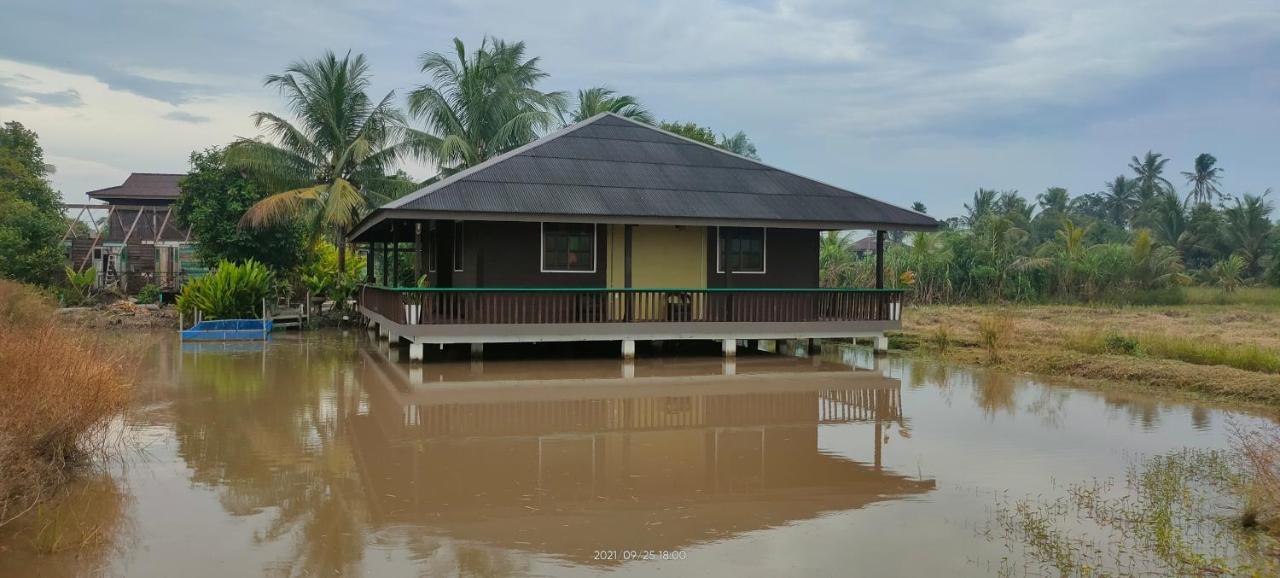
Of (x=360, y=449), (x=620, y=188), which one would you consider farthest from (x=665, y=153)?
(x=360, y=449)

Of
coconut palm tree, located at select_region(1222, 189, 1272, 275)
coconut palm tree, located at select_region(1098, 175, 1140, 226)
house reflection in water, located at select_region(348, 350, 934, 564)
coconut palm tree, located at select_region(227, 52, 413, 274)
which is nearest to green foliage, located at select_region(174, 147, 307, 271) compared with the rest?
coconut palm tree, located at select_region(227, 52, 413, 274)

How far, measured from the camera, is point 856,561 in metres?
5.46

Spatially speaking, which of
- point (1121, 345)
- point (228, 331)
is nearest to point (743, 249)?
Result: point (1121, 345)

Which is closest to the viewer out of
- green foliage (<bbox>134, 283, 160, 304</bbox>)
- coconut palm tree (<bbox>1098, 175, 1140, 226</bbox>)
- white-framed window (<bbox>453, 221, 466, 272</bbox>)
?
white-framed window (<bbox>453, 221, 466, 272</bbox>)

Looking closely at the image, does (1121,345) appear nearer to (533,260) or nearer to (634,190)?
(634,190)

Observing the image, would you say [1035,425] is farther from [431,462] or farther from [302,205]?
[302,205]

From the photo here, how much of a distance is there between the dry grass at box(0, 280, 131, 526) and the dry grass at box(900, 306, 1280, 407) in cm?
1249

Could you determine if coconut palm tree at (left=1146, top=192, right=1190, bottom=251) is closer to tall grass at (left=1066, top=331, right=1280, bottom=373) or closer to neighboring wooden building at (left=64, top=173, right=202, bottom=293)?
tall grass at (left=1066, top=331, right=1280, bottom=373)

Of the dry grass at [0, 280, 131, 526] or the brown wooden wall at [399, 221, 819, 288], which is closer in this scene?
the dry grass at [0, 280, 131, 526]

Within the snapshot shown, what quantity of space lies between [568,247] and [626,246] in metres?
1.67

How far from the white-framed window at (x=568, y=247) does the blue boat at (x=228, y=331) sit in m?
7.19

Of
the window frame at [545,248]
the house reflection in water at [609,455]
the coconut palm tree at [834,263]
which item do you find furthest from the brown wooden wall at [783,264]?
the coconut palm tree at [834,263]

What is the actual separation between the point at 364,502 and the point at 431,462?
56.3 inches

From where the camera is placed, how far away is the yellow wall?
57.4 feet
